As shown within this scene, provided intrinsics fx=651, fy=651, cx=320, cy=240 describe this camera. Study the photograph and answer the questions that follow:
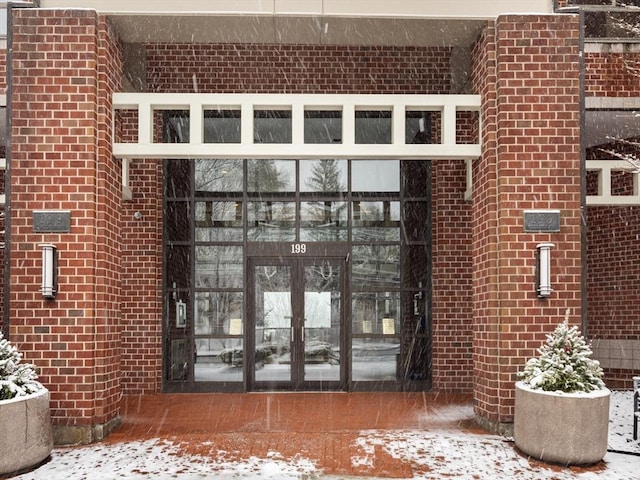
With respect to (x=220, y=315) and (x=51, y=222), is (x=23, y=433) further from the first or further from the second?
(x=220, y=315)

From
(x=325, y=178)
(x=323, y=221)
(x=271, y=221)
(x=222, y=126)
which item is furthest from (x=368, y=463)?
(x=222, y=126)

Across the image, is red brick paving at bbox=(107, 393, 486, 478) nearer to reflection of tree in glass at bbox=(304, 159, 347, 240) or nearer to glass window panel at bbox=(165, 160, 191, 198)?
reflection of tree in glass at bbox=(304, 159, 347, 240)

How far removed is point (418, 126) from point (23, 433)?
26.1 ft

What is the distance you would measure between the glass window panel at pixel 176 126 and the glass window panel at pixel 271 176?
1338 millimetres

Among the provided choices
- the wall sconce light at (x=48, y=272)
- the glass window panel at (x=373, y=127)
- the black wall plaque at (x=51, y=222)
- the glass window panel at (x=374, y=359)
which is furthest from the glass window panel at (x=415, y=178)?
the wall sconce light at (x=48, y=272)

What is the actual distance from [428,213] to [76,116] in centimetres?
606

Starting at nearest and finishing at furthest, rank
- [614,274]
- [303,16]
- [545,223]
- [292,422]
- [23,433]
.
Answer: [23,433] → [545,223] → [303,16] → [292,422] → [614,274]

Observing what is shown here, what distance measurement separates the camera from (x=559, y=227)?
7.98 m

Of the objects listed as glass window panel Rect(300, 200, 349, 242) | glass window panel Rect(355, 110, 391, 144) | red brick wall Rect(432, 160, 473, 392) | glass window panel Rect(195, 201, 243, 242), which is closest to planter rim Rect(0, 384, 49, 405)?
glass window panel Rect(195, 201, 243, 242)

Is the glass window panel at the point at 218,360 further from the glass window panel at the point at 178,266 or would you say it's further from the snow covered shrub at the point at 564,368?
the snow covered shrub at the point at 564,368

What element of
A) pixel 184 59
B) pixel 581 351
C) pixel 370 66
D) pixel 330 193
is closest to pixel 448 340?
pixel 330 193

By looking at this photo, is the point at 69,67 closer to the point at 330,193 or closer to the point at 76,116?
the point at 76,116

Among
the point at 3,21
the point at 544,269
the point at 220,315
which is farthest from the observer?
the point at 220,315

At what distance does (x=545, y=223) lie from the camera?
797 cm
